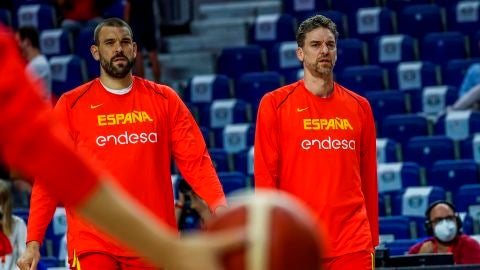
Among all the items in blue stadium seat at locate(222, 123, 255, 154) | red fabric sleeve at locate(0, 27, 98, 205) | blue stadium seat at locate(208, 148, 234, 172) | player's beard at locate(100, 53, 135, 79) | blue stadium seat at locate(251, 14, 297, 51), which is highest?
red fabric sleeve at locate(0, 27, 98, 205)

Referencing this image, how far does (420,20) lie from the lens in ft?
50.1

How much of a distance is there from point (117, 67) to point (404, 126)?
675 centimetres

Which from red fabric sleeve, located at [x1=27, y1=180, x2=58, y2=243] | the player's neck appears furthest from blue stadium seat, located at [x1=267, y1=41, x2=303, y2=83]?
red fabric sleeve, located at [x1=27, y1=180, x2=58, y2=243]

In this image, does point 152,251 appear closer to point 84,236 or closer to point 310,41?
point 84,236

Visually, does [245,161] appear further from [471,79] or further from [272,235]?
[272,235]

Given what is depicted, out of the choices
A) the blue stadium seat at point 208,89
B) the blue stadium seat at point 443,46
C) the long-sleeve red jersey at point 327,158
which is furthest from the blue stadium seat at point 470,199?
the long-sleeve red jersey at point 327,158

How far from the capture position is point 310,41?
23.6 ft

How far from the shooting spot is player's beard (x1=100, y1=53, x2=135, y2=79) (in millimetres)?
7074

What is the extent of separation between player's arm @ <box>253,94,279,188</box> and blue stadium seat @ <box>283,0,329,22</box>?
357 inches

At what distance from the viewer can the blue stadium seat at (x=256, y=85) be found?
14.8 metres

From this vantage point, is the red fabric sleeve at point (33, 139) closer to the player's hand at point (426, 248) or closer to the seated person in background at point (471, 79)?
the player's hand at point (426, 248)

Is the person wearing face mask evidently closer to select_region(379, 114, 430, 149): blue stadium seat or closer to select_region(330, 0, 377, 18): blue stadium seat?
select_region(379, 114, 430, 149): blue stadium seat

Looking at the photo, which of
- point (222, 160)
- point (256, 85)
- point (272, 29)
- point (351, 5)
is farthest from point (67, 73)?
point (351, 5)

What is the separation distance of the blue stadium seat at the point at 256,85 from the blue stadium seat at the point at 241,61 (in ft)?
1.70
